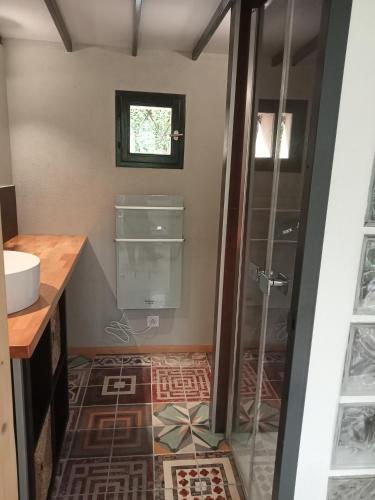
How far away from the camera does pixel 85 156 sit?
268cm

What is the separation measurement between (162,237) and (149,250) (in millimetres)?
143

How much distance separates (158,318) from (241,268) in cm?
137

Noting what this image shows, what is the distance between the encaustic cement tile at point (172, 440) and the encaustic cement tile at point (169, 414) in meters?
0.05

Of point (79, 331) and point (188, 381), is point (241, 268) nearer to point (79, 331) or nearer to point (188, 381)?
point (188, 381)

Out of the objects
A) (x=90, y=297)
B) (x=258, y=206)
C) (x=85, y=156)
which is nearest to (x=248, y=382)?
(x=258, y=206)

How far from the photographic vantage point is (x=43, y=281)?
1614 millimetres

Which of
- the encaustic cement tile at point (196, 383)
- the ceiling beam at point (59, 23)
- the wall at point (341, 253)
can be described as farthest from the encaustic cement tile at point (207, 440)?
the ceiling beam at point (59, 23)

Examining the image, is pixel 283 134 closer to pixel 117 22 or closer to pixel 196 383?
pixel 117 22

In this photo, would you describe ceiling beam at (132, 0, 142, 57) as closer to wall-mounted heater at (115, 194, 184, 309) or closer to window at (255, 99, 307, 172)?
window at (255, 99, 307, 172)

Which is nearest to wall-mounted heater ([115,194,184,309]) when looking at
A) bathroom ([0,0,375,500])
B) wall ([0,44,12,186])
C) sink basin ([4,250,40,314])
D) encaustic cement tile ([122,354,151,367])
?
bathroom ([0,0,375,500])

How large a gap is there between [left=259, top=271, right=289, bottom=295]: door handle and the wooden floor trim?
1762 mm

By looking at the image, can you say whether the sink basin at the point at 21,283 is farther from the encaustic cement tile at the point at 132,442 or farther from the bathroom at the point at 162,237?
the encaustic cement tile at the point at 132,442

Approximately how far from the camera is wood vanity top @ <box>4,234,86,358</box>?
111 centimetres

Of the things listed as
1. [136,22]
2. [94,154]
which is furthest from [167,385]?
[136,22]
